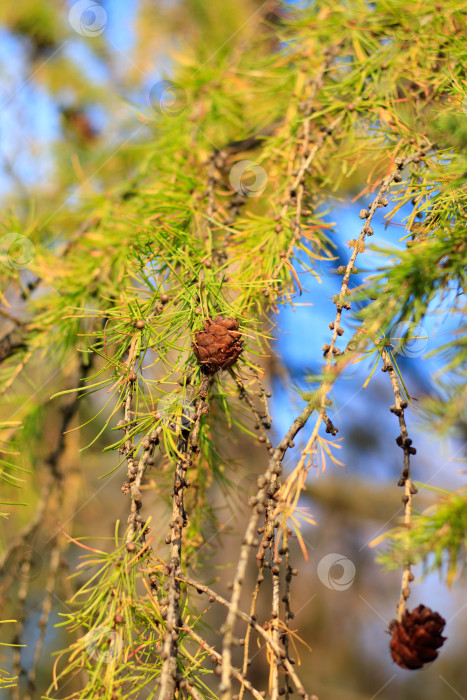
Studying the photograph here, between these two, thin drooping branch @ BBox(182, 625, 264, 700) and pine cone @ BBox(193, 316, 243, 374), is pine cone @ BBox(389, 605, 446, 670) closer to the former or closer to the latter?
thin drooping branch @ BBox(182, 625, 264, 700)

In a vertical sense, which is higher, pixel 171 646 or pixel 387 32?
pixel 387 32

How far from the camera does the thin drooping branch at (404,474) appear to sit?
10.3 inches

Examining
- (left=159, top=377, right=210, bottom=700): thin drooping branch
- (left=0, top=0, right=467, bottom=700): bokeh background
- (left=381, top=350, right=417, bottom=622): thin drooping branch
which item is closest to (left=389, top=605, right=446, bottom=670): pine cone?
(left=381, top=350, right=417, bottom=622): thin drooping branch

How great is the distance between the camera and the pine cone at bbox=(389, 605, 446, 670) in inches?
10.6

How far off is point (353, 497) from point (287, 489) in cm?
131

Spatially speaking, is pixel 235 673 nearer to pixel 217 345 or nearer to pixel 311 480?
pixel 217 345

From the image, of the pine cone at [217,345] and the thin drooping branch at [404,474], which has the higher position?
the pine cone at [217,345]

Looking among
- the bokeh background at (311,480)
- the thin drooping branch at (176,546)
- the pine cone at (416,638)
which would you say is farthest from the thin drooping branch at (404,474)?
the bokeh background at (311,480)

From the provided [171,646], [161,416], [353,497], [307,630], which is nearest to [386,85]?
[161,416]

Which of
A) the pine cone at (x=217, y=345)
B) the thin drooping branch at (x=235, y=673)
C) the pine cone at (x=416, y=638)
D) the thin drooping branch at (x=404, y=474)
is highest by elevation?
the pine cone at (x=217, y=345)

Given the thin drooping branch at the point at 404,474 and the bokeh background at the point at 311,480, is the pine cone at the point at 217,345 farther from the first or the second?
the bokeh background at the point at 311,480

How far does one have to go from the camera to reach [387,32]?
0.53 meters

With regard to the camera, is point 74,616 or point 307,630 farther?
point 307,630

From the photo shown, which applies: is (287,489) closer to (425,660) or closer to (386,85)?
(425,660)
